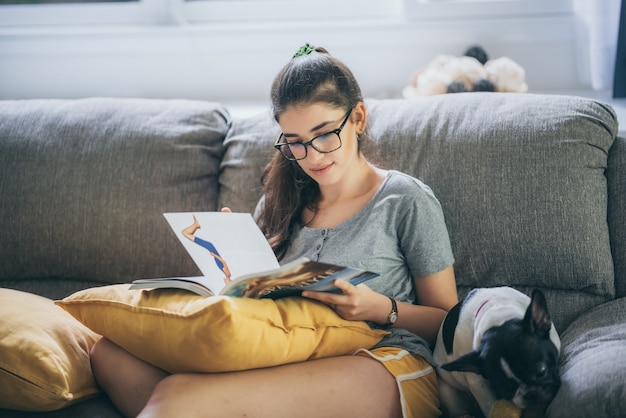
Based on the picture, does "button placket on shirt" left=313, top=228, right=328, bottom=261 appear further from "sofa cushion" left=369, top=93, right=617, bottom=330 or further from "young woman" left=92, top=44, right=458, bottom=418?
"sofa cushion" left=369, top=93, right=617, bottom=330

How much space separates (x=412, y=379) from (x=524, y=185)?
1.90 feet

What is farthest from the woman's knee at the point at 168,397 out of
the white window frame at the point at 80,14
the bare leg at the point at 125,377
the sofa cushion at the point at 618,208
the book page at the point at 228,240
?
the white window frame at the point at 80,14

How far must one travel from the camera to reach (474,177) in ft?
5.74

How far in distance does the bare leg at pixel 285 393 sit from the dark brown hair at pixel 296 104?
1.43ft

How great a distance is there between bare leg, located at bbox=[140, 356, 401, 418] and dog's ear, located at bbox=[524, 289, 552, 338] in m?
0.31

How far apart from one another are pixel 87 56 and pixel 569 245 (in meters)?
1.96

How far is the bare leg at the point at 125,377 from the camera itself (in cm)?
149

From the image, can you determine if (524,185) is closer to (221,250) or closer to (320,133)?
(320,133)

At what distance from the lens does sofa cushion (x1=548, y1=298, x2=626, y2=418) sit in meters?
1.18

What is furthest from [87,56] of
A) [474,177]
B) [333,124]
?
[474,177]

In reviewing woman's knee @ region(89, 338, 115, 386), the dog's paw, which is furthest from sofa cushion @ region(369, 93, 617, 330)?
woman's knee @ region(89, 338, 115, 386)

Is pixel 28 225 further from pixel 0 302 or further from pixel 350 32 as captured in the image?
pixel 350 32

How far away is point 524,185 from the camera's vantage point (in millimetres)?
1703

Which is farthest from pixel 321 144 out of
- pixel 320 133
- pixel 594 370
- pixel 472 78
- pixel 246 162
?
pixel 472 78
